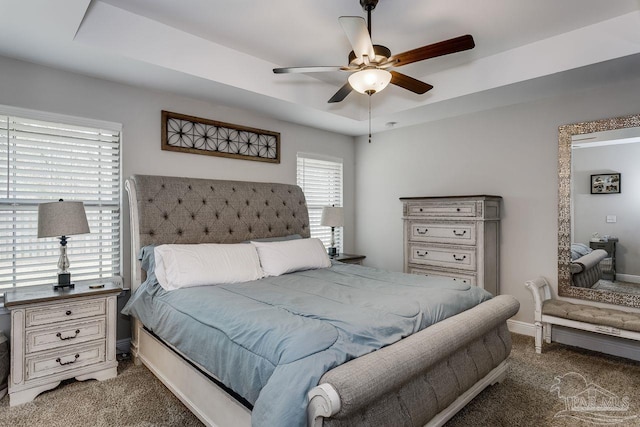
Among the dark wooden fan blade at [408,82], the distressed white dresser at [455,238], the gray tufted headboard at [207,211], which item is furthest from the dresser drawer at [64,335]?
the distressed white dresser at [455,238]

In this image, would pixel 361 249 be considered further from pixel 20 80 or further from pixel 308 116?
pixel 20 80

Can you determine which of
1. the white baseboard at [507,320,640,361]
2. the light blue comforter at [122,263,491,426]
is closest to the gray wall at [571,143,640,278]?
the white baseboard at [507,320,640,361]

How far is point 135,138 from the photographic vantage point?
10.1ft

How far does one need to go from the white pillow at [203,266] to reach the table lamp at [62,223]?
1.79 ft

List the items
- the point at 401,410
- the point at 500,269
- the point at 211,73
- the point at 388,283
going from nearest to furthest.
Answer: the point at 401,410 < the point at 388,283 < the point at 211,73 < the point at 500,269

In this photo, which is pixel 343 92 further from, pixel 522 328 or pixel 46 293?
pixel 522 328

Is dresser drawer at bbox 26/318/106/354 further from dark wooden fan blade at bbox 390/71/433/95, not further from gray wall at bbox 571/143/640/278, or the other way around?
gray wall at bbox 571/143/640/278

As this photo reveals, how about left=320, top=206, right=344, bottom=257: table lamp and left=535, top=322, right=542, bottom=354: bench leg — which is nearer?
left=535, top=322, right=542, bottom=354: bench leg

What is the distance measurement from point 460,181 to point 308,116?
1.88 metres

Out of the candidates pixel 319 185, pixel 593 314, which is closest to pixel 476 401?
pixel 593 314

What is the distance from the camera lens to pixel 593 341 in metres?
3.12

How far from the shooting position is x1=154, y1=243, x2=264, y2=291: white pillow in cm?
244

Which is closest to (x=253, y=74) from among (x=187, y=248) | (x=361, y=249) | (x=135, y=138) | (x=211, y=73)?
(x=211, y=73)

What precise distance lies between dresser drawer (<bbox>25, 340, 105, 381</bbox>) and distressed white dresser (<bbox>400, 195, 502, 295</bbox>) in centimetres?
299
